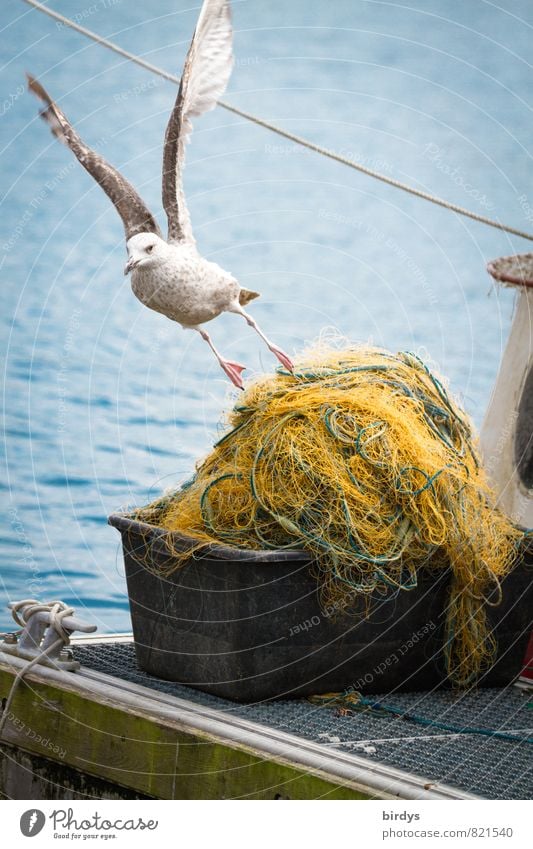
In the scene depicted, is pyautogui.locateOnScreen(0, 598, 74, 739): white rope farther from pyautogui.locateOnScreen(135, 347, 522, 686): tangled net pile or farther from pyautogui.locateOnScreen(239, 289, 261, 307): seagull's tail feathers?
pyautogui.locateOnScreen(239, 289, 261, 307): seagull's tail feathers

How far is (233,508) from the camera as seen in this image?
6.56ft

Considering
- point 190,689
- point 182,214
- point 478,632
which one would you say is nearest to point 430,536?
point 478,632

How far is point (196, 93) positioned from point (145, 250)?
0.32m

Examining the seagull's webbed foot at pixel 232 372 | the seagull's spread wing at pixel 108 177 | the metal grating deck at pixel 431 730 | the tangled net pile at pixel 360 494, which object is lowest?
the metal grating deck at pixel 431 730

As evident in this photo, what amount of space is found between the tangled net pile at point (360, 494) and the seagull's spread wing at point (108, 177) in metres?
0.39

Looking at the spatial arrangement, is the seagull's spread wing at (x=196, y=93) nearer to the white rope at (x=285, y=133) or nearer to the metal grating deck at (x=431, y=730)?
the white rope at (x=285, y=133)

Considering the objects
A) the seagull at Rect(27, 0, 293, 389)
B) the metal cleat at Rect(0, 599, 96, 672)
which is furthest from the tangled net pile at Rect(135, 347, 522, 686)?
the metal cleat at Rect(0, 599, 96, 672)

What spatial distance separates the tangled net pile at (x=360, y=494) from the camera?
6.28 feet

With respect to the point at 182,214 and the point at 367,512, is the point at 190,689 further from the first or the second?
the point at 182,214

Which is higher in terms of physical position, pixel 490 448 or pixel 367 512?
pixel 490 448

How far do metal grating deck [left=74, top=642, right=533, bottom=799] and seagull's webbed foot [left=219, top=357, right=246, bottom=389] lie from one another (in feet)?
1.90

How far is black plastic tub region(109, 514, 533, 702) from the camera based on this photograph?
1.89 meters

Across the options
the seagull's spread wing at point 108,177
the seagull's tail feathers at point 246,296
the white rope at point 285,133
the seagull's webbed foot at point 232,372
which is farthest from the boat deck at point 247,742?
the white rope at point 285,133

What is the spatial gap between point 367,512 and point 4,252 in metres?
1.16
